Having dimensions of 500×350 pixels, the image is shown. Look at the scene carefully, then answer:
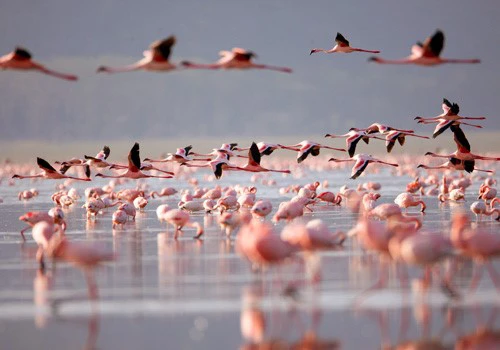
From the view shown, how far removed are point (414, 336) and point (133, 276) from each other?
367 centimetres

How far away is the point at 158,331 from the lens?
24.0 feet

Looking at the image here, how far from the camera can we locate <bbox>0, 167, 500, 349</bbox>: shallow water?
7.06m

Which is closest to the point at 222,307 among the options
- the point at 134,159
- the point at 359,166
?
the point at 359,166

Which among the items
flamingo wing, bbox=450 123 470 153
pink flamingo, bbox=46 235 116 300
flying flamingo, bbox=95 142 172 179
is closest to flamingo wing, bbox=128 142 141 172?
flying flamingo, bbox=95 142 172 179

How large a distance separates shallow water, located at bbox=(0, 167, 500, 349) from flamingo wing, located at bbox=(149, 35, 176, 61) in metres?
3.43

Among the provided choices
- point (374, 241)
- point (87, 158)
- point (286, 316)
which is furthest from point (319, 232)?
point (87, 158)

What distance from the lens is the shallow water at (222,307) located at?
7.06 metres

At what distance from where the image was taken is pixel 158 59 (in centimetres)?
1382

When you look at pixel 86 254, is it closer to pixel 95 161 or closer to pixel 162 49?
pixel 162 49

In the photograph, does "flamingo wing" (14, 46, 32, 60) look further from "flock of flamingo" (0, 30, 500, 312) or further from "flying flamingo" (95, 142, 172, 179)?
"flying flamingo" (95, 142, 172, 179)

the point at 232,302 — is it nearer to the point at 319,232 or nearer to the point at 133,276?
the point at 319,232

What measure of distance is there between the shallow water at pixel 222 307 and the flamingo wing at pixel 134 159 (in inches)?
281

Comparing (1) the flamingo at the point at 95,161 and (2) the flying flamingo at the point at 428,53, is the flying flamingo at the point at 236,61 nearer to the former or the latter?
(2) the flying flamingo at the point at 428,53

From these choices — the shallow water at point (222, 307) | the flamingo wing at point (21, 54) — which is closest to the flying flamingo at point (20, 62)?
the flamingo wing at point (21, 54)
